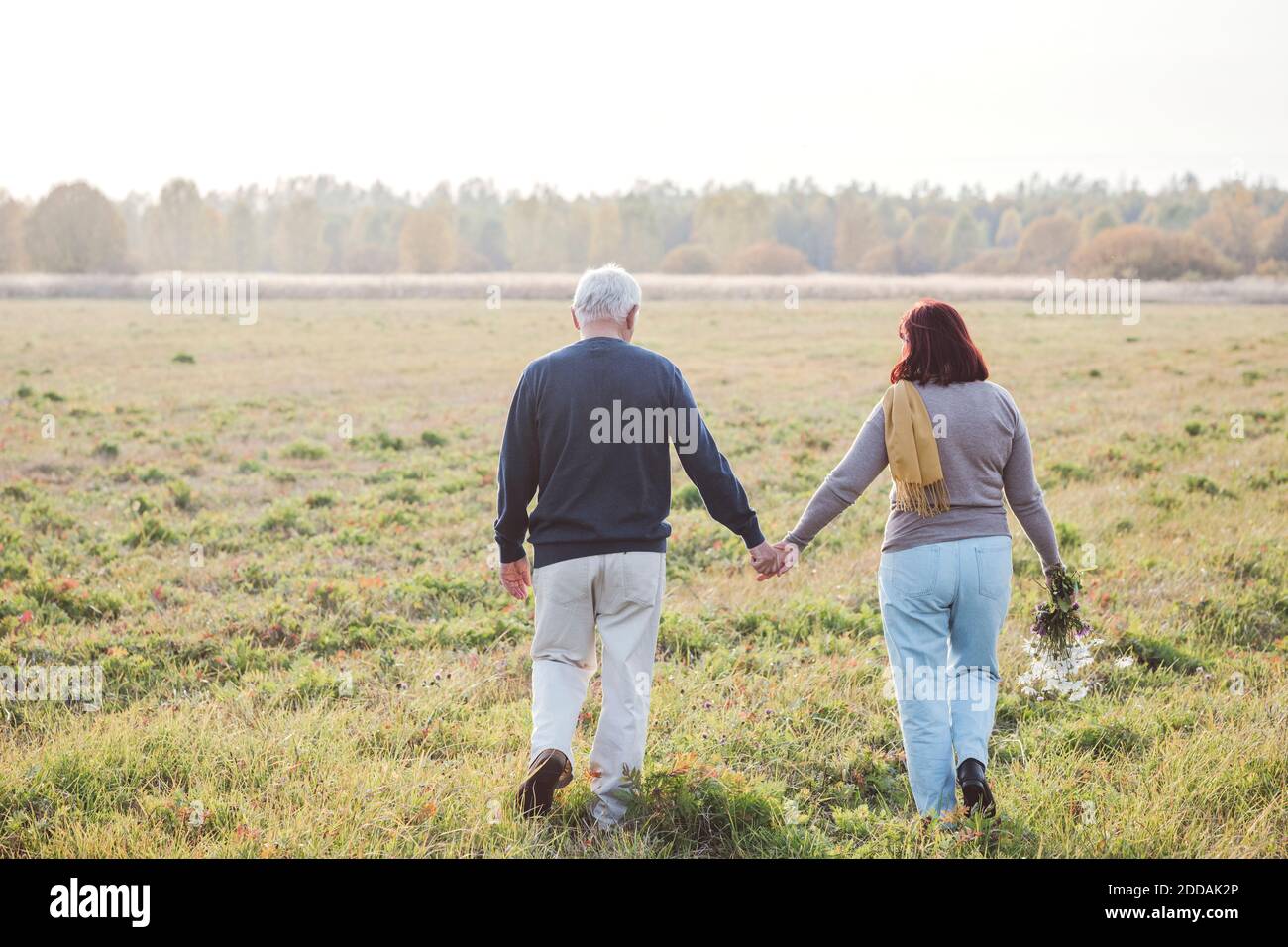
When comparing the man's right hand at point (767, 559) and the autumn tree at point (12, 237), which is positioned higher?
the autumn tree at point (12, 237)

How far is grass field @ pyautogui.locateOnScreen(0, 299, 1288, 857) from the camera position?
4320 mm

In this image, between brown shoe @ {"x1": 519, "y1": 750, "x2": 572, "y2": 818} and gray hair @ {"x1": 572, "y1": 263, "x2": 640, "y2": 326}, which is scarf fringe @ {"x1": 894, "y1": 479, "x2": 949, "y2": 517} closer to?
gray hair @ {"x1": 572, "y1": 263, "x2": 640, "y2": 326}

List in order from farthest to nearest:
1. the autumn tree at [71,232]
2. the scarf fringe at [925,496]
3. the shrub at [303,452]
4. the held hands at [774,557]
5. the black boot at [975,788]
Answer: the autumn tree at [71,232] → the shrub at [303,452] → the held hands at [774,557] → the scarf fringe at [925,496] → the black boot at [975,788]

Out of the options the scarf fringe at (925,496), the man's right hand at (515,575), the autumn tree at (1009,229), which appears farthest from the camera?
the autumn tree at (1009,229)

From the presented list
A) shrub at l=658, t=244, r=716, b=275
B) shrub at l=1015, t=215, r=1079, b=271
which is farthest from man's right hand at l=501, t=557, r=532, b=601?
shrub at l=1015, t=215, r=1079, b=271

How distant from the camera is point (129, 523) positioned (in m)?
10.3

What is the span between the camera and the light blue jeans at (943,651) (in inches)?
169

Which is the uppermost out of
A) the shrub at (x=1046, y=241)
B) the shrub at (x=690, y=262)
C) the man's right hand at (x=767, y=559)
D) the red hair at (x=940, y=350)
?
the shrub at (x=1046, y=241)

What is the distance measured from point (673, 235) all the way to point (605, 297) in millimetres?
127746

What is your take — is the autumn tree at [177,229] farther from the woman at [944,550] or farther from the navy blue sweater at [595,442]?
the woman at [944,550]

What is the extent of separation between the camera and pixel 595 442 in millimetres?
4270

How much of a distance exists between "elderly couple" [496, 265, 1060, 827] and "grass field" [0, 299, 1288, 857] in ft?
1.15

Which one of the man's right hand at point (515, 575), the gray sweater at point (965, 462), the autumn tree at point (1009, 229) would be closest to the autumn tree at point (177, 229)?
the autumn tree at point (1009, 229)

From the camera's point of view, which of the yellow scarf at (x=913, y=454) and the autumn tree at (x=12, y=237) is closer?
the yellow scarf at (x=913, y=454)
